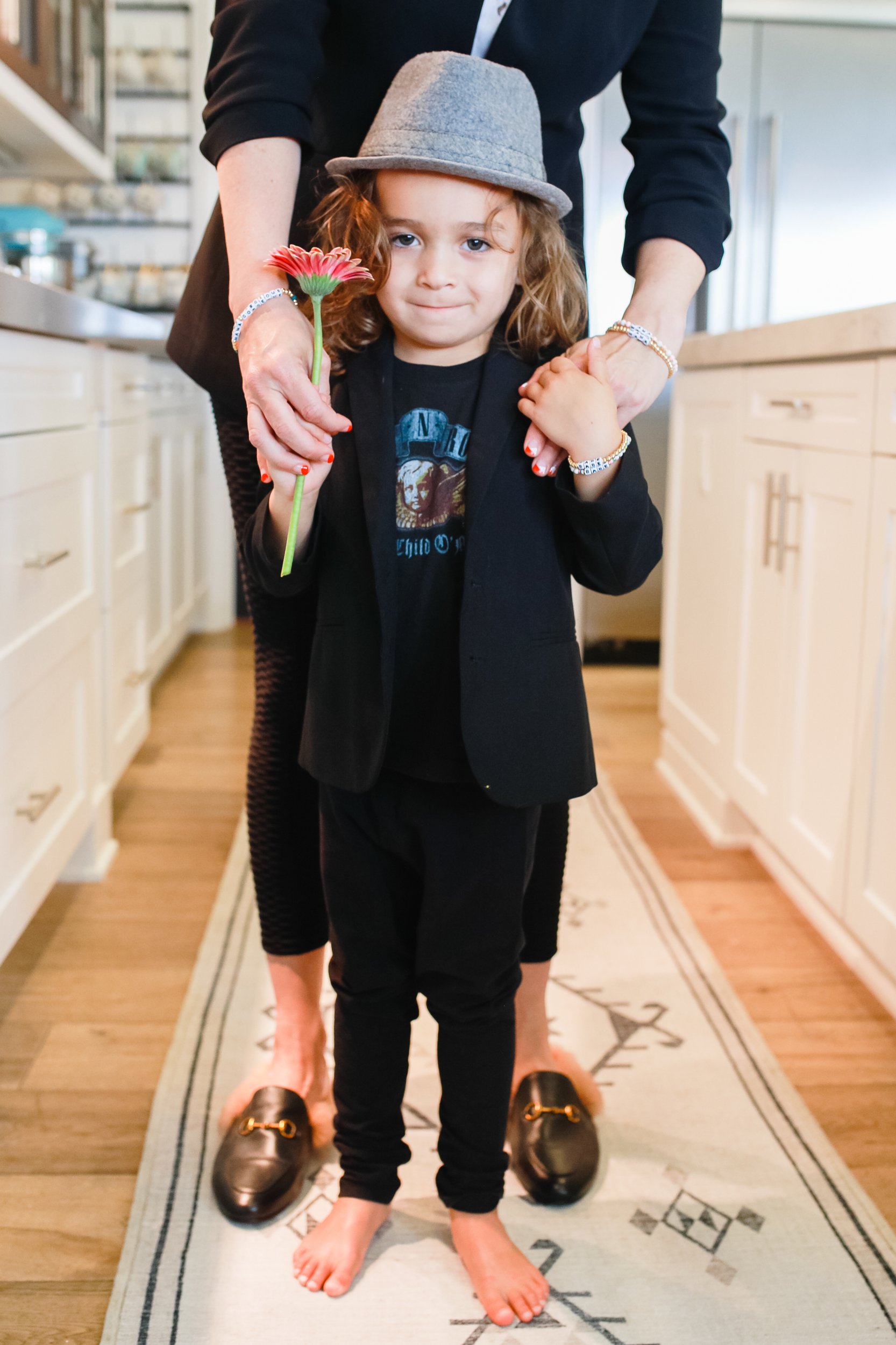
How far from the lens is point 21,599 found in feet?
4.60

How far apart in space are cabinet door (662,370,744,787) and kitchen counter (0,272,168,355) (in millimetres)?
993

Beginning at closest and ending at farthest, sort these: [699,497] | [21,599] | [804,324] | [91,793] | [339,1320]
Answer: [339,1320] < [21,599] < [804,324] < [91,793] < [699,497]

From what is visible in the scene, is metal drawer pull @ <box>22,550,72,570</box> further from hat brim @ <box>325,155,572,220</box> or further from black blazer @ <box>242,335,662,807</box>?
hat brim @ <box>325,155,572,220</box>

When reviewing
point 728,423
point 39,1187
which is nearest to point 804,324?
point 728,423

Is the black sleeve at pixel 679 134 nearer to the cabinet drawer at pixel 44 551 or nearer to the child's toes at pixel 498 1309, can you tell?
the cabinet drawer at pixel 44 551

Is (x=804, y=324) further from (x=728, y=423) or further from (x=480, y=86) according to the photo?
(x=480, y=86)

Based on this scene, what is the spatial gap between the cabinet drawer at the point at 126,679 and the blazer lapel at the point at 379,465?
117 cm

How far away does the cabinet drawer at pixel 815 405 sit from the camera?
1497mm

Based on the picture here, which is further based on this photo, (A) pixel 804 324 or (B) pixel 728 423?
(B) pixel 728 423

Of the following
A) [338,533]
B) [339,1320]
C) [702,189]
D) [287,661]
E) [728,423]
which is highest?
[702,189]

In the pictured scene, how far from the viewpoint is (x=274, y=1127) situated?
1.14m

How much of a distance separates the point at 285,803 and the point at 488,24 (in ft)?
2.25

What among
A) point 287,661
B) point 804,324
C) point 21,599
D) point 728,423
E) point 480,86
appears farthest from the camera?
point 728,423

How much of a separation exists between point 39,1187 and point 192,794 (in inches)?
46.5
